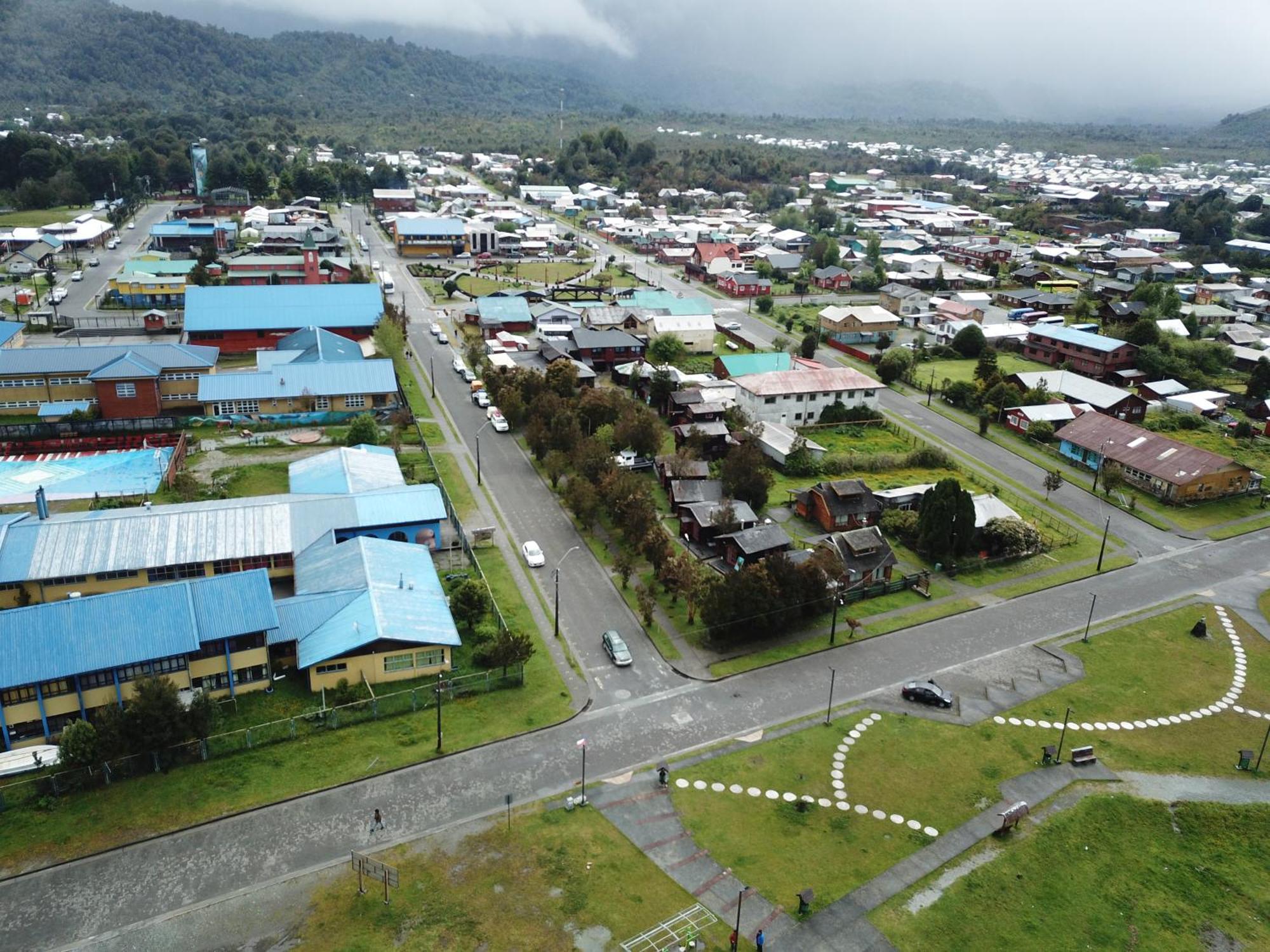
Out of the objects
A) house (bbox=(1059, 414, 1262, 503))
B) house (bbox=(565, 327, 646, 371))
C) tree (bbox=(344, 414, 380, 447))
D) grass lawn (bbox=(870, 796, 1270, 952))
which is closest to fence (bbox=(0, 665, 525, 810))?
grass lawn (bbox=(870, 796, 1270, 952))

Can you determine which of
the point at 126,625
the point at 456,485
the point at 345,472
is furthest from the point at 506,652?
the point at 456,485

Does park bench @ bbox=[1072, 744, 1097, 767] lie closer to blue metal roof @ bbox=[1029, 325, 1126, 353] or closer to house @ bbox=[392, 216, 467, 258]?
blue metal roof @ bbox=[1029, 325, 1126, 353]

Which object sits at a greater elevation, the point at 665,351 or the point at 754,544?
the point at 665,351

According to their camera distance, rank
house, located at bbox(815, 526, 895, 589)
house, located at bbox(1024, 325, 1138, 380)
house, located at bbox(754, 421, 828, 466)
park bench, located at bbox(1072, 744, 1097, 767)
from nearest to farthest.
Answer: park bench, located at bbox(1072, 744, 1097, 767), house, located at bbox(815, 526, 895, 589), house, located at bbox(754, 421, 828, 466), house, located at bbox(1024, 325, 1138, 380)

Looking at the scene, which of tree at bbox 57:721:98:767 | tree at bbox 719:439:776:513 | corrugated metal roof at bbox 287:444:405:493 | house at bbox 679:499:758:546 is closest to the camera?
tree at bbox 57:721:98:767

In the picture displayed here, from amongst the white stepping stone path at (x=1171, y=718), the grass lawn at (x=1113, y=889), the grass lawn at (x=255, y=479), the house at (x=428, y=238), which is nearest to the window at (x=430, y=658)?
the grass lawn at (x=1113, y=889)

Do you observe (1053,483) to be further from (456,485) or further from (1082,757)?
(456,485)
